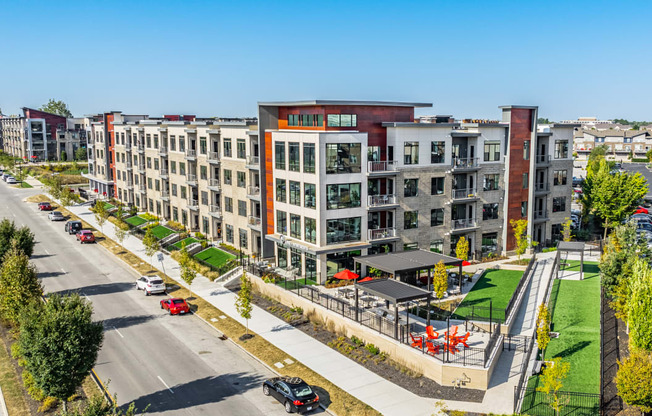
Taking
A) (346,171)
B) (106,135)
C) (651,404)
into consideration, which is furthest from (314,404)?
(106,135)

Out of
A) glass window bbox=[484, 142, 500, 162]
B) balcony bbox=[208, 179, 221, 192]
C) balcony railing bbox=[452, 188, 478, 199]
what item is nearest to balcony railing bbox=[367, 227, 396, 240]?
balcony railing bbox=[452, 188, 478, 199]

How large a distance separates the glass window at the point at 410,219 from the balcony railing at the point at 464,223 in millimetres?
4818

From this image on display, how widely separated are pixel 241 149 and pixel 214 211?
9.70 meters

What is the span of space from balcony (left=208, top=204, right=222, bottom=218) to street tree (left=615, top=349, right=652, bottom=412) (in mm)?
45604

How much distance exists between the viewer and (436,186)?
52469mm

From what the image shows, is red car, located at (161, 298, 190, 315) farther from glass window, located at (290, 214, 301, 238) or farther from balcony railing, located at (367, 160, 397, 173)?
balcony railing, located at (367, 160, 397, 173)

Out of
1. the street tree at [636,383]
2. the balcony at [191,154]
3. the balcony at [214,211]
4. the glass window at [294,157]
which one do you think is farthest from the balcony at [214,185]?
the street tree at [636,383]

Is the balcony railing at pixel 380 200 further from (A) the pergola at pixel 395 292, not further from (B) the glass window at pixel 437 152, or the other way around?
(A) the pergola at pixel 395 292

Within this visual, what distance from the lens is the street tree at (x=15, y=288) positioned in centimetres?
3519

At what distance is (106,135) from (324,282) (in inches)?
2580

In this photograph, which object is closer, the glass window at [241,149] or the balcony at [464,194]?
the balcony at [464,194]

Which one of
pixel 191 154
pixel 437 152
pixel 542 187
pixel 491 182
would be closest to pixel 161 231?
pixel 191 154

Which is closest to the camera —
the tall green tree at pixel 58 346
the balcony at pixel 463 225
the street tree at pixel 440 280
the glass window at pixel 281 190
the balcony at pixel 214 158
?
the tall green tree at pixel 58 346

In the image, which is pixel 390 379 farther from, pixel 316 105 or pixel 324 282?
pixel 316 105
